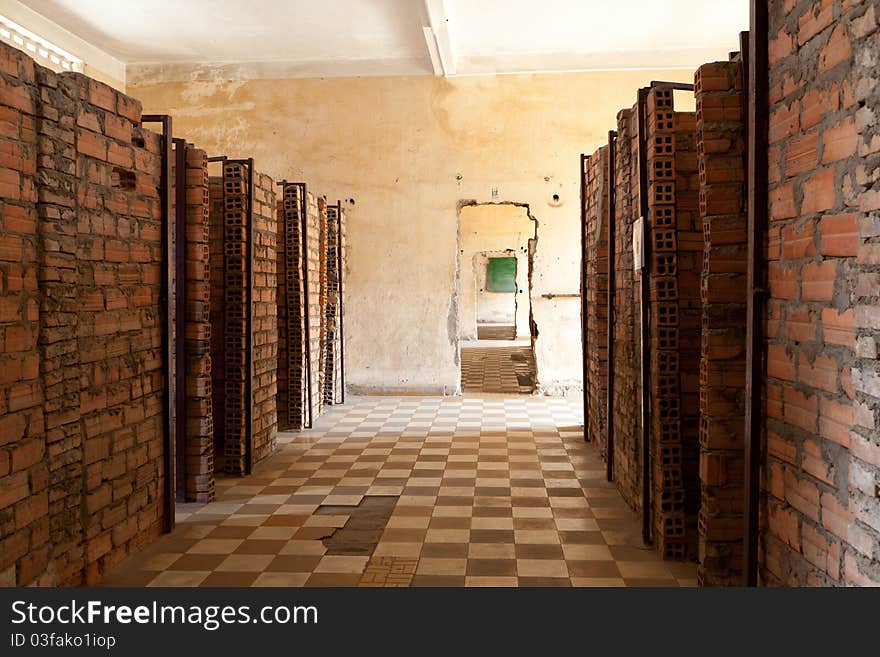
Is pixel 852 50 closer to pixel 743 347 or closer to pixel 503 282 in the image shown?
pixel 743 347

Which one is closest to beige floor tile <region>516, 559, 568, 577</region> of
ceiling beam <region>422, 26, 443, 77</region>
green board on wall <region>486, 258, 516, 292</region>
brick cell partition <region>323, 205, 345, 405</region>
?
brick cell partition <region>323, 205, 345, 405</region>

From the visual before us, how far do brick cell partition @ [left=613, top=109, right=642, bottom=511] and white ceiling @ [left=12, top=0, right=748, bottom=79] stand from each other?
442 centimetres

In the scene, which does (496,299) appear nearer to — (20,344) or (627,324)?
(627,324)

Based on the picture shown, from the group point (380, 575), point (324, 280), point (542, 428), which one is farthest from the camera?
point (324, 280)

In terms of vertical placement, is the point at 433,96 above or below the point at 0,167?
above

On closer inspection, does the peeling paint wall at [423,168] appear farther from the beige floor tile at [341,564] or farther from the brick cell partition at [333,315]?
the beige floor tile at [341,564]

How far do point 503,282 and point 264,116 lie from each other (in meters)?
15.8

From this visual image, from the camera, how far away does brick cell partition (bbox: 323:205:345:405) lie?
9727 millimetres

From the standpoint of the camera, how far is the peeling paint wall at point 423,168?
10.5m

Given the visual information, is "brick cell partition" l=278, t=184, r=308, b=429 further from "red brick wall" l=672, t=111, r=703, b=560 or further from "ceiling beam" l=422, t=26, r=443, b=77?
"red brick wall" l=672, t=111, r=703, b=560

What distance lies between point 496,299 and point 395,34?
1663cm

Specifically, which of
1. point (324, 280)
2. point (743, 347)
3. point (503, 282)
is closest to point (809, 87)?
point (743, 347)

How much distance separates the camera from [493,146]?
10.5m

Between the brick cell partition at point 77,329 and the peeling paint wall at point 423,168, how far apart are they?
641 cm
